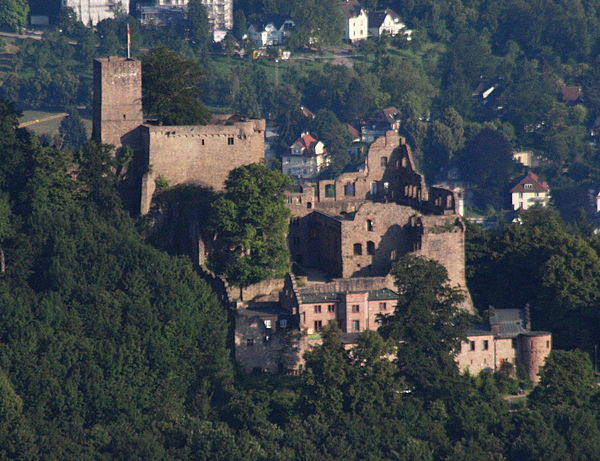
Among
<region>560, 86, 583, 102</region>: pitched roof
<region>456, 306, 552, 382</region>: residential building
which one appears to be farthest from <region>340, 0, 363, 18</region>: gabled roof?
<region>456, 306, 552, 382</region>: residential building

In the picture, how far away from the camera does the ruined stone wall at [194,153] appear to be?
280 feet

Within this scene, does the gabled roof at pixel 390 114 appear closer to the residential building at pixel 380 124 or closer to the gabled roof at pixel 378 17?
the residential building at pixel 380 124

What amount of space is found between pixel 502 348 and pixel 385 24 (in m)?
113

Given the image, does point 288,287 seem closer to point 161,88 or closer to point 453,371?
point 453,371

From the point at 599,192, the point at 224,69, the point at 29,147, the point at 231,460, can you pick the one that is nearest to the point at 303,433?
the point at 231,460

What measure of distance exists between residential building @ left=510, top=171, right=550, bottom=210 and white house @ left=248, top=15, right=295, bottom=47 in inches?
1546

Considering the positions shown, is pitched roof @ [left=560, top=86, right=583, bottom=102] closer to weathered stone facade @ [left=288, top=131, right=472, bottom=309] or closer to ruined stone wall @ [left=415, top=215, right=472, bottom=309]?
weathered stone facade @ [left=288, top=131, right=472, bottom=309]

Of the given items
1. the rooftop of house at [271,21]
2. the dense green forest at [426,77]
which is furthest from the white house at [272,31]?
the dense green forest at [426,77]

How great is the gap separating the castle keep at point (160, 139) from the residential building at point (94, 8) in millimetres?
98237

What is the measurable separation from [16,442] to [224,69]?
105598mm

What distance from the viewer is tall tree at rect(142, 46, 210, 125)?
87.9 m

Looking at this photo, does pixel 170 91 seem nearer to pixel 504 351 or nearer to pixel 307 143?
pixel 504 351

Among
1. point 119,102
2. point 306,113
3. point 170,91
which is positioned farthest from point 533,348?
point 306,113

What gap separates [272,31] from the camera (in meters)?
188
